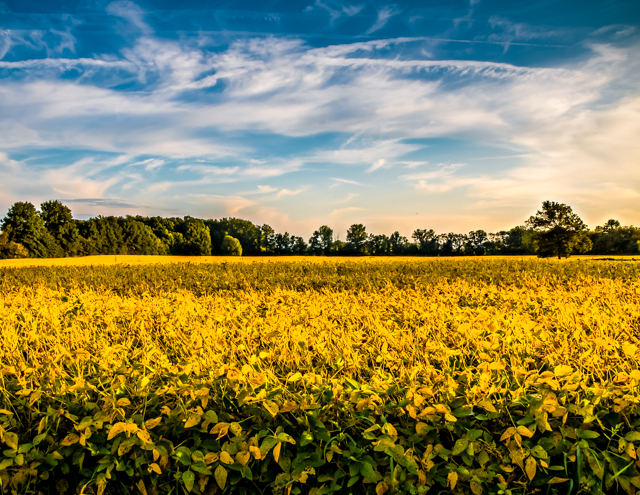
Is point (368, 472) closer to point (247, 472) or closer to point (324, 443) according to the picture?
point (324, 443)

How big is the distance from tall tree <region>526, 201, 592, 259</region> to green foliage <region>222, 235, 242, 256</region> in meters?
47.1

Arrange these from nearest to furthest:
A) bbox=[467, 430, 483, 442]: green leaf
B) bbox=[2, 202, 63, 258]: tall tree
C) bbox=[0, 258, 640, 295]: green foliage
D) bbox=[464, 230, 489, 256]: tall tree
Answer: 1. bbox=[467, 430, 483, 442]: green leaf
2. bbox=[0, 258, 640, 295]: green foliage
3. bbox=[2, 202, 63, 258]: tall tree
4. bbox=[464, 230, 489, 256]: tall tree

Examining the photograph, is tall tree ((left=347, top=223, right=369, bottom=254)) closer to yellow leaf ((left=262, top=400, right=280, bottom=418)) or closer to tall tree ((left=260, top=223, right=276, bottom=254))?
tall tree ((left=260, top=223, right=276, bottom=254))

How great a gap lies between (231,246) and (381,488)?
67138 millimetres

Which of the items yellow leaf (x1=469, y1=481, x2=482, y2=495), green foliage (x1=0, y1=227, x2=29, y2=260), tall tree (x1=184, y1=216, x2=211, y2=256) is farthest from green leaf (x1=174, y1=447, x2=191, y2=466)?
tall tree (x1=184, y1=216, x2=211, y2=256)

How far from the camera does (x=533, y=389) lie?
8.40 feet

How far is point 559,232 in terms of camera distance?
31844 millimetres


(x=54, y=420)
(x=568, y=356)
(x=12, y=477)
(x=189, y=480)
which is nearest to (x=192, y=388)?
(x=189, y=480)

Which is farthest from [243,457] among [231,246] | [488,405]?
[231,246]

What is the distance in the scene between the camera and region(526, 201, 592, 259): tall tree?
3138cm

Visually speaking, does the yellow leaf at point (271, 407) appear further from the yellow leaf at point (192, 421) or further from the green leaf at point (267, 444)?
the yellow leaf at point (192, 421)

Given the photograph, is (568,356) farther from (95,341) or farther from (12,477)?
(95,341)

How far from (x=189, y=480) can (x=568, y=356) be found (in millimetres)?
2908

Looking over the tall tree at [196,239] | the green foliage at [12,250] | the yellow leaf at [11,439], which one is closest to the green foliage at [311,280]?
the yellow leaf at [11,439]
